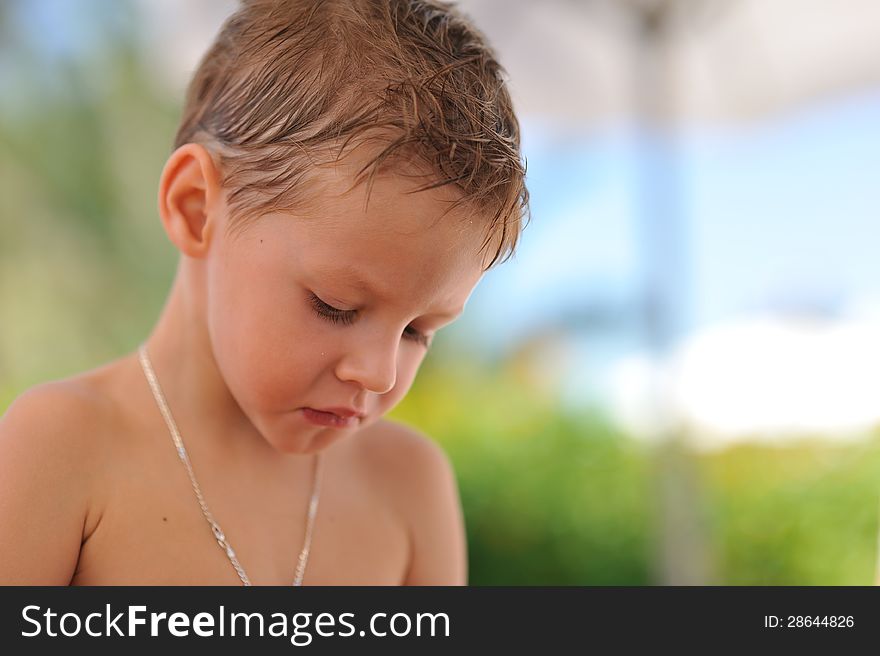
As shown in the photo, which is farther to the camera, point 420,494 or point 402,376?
point 420,494

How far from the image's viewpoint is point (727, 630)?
0.87 meters

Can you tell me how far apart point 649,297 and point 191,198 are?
8.83 feet

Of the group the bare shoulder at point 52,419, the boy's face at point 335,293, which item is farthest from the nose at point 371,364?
the bare shoulder at point 52,419

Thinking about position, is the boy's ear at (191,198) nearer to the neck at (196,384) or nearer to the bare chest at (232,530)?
the neck at (196,384)

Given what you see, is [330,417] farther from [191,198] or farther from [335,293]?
[191,198]

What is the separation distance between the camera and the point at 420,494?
3.82 feet

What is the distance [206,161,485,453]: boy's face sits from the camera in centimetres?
84

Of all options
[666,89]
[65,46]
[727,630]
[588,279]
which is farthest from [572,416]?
[65,46]

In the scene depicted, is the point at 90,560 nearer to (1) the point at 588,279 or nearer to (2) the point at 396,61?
(2) the point at 396,61

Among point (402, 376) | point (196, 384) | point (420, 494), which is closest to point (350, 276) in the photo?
point (402, 376)

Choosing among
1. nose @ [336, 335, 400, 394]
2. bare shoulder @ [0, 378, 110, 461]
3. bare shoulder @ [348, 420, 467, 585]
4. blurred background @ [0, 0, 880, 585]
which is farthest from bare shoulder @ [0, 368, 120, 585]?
blurred background @ [0, 0, 880, 585]

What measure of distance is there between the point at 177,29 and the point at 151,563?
2.68m

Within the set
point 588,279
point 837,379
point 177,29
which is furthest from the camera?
point 588,279

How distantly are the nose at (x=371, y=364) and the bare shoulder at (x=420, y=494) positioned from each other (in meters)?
0.30
